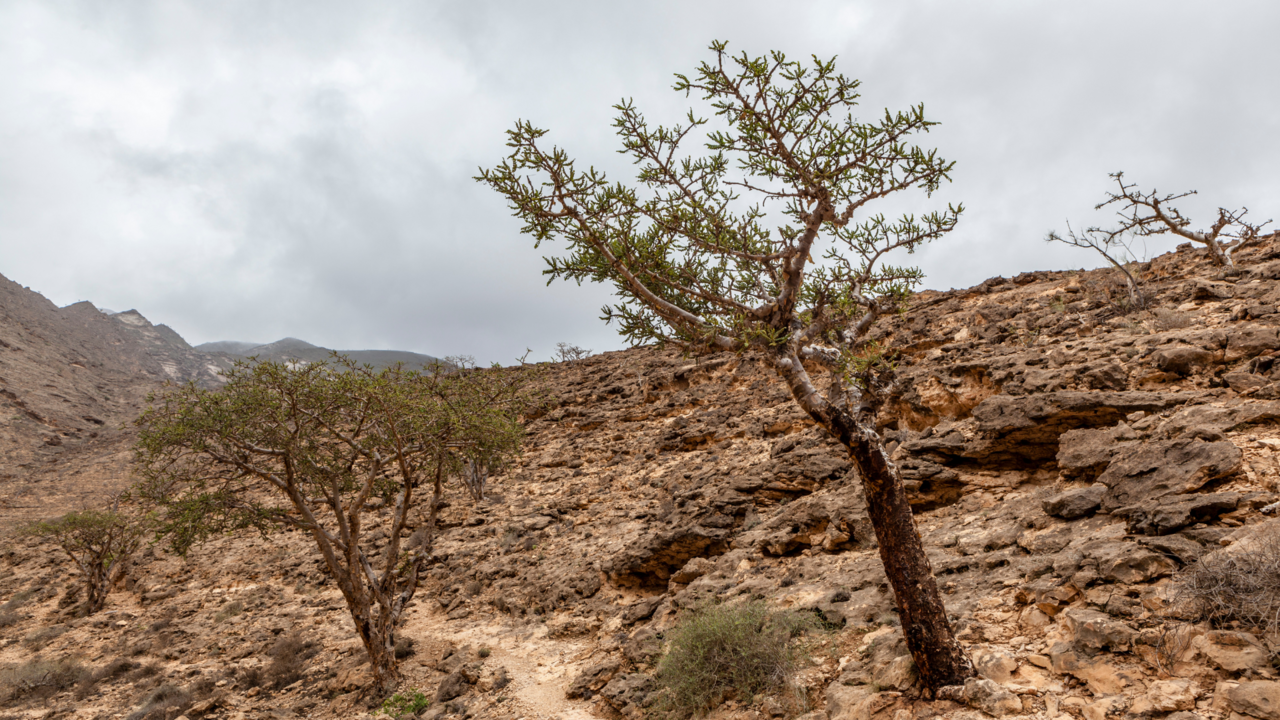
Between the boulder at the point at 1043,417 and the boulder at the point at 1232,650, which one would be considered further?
the boulder at the point at 1043,417

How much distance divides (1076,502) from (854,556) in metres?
3.33

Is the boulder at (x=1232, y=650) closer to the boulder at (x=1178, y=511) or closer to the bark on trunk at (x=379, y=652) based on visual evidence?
the boulder at (x=1178, y=511)

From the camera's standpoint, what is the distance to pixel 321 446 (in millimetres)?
12930

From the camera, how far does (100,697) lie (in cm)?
1273

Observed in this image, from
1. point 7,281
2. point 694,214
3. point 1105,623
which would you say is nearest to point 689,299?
point 694,214

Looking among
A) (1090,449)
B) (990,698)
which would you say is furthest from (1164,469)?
(990,698)

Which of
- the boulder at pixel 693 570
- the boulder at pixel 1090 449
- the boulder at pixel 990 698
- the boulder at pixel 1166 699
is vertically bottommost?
the boulder at pixel 990 698

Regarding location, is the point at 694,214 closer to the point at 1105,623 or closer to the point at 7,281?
the point at 1105,623

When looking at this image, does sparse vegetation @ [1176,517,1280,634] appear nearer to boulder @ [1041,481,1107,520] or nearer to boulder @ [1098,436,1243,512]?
boulder @ [1098,436,1243,512]

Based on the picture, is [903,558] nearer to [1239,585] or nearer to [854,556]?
[1239,585]

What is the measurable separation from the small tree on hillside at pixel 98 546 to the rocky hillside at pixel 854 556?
34.9 inches

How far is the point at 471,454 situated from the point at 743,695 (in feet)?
30.4

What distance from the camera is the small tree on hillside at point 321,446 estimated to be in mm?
11531

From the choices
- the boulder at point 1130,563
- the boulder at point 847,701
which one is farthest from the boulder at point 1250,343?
Answer: the boulder at point 847,701
